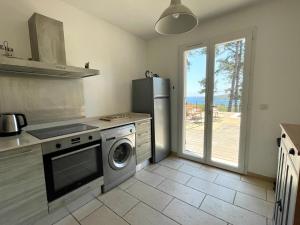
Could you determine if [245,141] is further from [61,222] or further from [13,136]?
[13,136]

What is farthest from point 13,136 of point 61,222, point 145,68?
point 145,68

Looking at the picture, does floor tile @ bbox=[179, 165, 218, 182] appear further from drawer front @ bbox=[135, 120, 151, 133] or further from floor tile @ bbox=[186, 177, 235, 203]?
drawer front @ bbox=[135, 120, 151, 133]

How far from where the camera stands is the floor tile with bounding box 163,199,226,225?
5.17 feet

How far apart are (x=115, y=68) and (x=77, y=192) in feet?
6.68

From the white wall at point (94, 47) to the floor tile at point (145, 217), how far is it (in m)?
1.54

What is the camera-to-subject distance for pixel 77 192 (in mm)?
1730

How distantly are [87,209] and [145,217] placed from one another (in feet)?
2.26

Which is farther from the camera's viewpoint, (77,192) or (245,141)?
(245,141)

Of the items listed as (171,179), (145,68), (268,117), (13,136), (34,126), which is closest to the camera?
(13,136)

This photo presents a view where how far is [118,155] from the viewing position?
2.34 meters

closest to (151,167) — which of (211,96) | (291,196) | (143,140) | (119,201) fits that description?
(143,140)

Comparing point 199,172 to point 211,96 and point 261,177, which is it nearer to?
point 261,177

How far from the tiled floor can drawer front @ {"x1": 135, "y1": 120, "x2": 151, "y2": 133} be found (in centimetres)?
74

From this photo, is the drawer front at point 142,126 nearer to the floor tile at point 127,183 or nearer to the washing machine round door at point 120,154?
the washing machine round door at point 120,154
